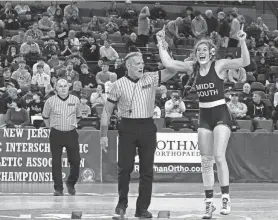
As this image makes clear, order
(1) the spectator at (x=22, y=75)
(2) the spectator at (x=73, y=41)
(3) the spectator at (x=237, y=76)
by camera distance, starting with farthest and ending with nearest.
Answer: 1. (2) the spectator at (x=73, y=41)
2. (3) the spectator at (x=237, y=76)
3. (1) the spectator at (x=22, y=75)

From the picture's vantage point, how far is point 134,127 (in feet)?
33.3

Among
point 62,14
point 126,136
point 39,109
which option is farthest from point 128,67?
point 62,14

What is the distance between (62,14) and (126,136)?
19.6m

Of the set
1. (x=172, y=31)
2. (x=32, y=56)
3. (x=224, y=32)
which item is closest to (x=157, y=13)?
(x=172, y=31)

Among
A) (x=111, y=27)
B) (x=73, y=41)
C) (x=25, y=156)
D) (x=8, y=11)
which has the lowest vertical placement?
(x=25, y=156)

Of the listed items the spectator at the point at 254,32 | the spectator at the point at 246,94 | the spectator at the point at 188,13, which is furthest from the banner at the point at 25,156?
the spectator at the point at 254,32

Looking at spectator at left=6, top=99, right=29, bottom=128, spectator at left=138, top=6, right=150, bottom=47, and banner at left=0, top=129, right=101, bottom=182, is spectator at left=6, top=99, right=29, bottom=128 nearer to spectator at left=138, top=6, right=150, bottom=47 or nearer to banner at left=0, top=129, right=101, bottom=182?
banner at left=0, top=129, right=101, bottom=182

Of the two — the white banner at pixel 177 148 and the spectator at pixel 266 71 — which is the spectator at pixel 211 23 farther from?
the white banner at pixel 177 148

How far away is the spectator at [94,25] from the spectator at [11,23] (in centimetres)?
268

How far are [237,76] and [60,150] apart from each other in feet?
37.7

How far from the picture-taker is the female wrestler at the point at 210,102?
10266 mm

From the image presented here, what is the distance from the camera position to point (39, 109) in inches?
849

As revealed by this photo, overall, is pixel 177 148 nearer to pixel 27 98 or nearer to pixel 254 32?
pixel 27 98

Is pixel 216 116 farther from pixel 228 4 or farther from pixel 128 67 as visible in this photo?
pixel 228 4
